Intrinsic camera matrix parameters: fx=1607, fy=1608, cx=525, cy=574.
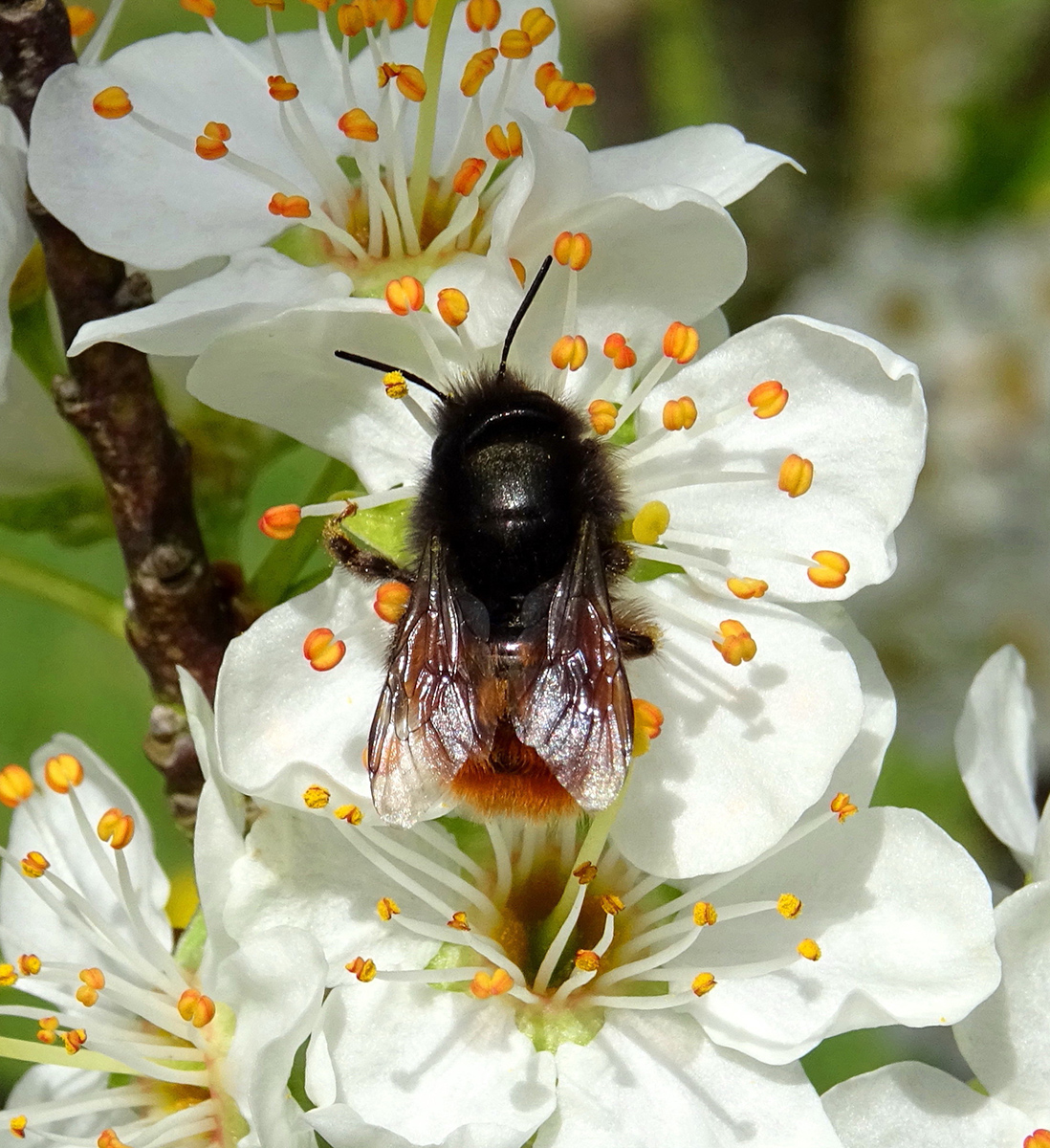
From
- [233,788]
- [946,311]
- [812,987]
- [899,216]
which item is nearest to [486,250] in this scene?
[233,788]

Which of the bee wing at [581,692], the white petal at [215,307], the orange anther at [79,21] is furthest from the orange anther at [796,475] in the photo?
the orange anther at [79,21]

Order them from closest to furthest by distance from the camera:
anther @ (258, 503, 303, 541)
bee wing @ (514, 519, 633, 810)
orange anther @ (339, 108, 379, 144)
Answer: bee wing @ (514, 519, 633, 810) → anther @ (258, 503, 303, 541) → orange anther @ (339, 108, 379, 144)

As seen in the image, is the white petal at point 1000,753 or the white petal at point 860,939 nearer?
the white petal at point 860,939

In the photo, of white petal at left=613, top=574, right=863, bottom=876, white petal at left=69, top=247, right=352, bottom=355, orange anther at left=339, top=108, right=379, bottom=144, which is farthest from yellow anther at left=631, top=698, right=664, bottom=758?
orange anther at left=339, top=108, right=379, bottom=144

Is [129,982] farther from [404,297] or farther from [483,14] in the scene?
[483,14]

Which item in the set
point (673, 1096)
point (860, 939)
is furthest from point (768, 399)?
point (673, 1096)

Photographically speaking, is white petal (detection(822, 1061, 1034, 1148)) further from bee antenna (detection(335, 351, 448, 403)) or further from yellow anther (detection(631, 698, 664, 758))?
bee antenna (detection(335, 351, 448, 403))

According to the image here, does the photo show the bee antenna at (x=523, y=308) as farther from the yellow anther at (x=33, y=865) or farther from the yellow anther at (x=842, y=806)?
the yellow anther at (x=33, y=865)
